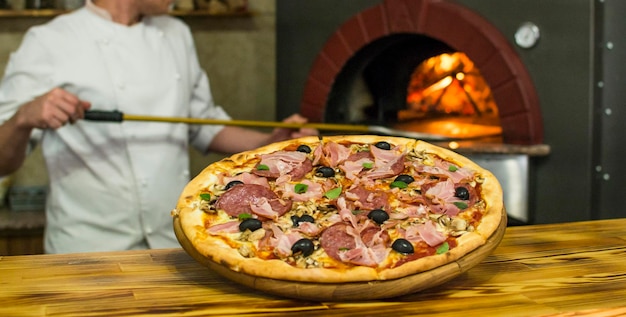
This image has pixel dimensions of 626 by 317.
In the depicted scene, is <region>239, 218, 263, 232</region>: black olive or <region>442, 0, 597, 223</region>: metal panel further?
<region>442, 0, 597, 223</region>: metal panel

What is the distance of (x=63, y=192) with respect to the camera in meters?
2.62

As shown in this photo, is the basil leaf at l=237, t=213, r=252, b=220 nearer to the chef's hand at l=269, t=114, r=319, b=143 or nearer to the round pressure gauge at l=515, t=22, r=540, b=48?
the chef's hand at l=269, t=114, r=319, b=143

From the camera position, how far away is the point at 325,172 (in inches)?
58.8

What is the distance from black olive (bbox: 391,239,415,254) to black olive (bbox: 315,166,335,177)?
258mm

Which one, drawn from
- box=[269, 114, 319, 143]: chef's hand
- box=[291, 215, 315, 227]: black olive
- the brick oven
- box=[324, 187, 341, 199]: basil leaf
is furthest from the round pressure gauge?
box=[291, 215, 315, 227]: black olive

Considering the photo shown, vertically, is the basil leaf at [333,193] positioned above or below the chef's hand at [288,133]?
above

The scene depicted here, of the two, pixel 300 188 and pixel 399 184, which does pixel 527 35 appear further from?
pixel 300 188

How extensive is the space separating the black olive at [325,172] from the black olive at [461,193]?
23 centimetres

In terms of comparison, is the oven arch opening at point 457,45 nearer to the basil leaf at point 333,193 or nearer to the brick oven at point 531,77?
the brick oven at point 531,77

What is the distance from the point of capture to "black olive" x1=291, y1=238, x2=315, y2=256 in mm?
1254

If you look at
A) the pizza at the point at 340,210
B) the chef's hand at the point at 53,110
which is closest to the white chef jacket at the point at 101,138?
the chef's hand at the point at 53,110

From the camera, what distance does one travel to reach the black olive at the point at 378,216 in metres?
1.34

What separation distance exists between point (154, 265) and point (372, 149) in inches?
18.5

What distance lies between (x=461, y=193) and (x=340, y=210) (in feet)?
0.75
